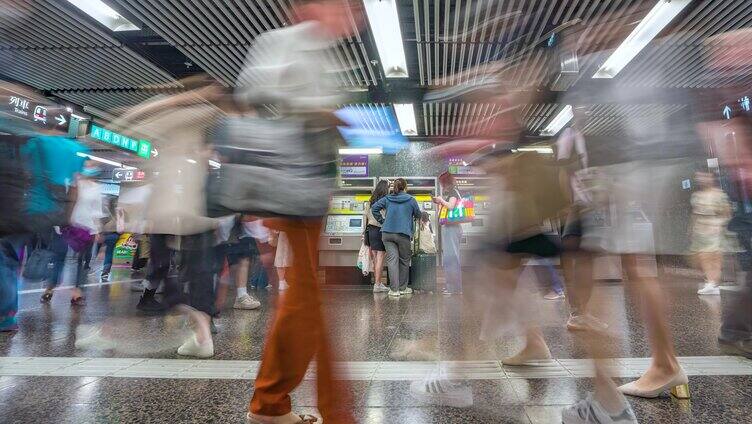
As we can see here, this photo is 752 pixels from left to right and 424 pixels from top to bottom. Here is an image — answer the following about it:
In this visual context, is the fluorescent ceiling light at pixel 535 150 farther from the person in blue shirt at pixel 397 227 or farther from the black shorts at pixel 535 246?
the person in blue shirt at pixel 397 227

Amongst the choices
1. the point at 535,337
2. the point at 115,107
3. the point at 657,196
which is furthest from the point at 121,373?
the point at 115,107

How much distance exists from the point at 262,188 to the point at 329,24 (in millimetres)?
628

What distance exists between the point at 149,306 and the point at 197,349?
7.07 ft

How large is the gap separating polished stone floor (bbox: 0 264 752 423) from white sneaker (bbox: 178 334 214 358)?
68 millimetres

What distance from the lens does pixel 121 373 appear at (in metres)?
2.18

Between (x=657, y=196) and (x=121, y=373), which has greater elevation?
(x=657, y=196)

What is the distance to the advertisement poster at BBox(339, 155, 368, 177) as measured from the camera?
8.15 metres

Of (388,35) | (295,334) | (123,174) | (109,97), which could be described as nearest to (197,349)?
(295,334)

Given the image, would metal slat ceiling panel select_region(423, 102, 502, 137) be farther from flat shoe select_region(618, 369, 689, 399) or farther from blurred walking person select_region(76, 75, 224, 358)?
flat shoe select_region(618, 369, 689, 399)

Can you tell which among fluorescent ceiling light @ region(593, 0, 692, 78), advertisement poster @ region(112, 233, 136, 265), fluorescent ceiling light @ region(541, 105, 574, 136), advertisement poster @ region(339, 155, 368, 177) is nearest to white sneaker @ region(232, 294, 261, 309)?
advertisement poster @ region(339, 155, 368, 177)

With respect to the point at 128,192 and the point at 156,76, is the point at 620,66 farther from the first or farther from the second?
the point at 156,76

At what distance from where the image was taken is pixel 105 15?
5.23 m

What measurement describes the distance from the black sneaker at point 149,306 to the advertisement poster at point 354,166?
14.6 feet

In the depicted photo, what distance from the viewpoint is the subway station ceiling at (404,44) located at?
16.1 ft
